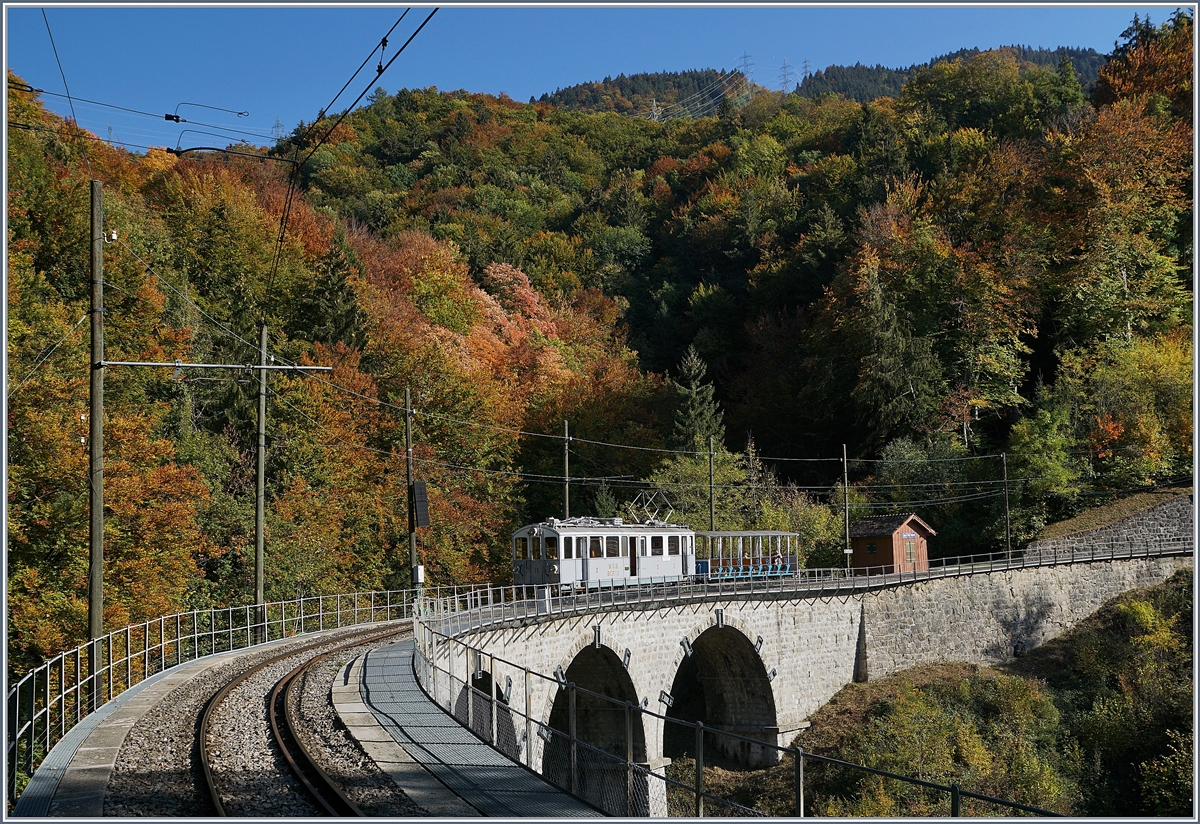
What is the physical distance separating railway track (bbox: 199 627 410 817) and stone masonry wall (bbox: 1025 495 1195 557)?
4228 cm

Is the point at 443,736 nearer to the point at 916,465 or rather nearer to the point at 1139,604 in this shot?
the point at 1139,604

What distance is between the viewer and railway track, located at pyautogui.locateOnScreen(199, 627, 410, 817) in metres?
9.94

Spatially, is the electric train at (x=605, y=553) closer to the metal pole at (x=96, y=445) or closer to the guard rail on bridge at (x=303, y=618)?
the guard rail on bridge at (x=303, y=618)

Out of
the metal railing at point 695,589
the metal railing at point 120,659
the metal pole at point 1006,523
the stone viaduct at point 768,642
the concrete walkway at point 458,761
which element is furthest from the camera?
the metal pole at point 1006,523

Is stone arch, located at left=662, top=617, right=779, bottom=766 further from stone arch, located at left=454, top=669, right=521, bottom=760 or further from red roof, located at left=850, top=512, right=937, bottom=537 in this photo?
stone arch, located at left=454, top=669, right=521, bottom=760

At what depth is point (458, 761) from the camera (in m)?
11.6

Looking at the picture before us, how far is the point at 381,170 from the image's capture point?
8644cm

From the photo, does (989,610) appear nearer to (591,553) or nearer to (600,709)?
(600,709)

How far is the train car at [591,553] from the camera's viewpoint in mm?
33062

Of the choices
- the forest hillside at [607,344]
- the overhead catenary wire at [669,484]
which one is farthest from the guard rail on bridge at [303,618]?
the overhead catenary wire at [669,484]

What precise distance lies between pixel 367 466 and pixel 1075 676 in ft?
102

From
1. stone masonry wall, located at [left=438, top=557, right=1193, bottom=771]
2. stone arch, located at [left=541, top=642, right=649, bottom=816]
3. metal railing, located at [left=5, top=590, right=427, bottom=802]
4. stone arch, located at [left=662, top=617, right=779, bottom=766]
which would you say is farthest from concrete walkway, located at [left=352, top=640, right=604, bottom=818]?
stone arch, located at [left=662, top=617, right=779, bottom=766]

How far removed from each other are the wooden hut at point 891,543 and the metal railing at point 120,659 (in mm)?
21817

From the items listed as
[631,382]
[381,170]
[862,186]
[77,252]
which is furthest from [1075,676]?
[381,170]
